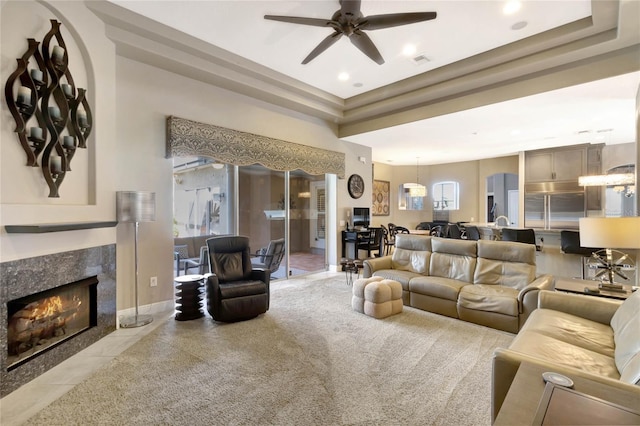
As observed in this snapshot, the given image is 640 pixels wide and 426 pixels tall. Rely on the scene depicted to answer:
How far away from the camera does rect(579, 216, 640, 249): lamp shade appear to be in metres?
2.45

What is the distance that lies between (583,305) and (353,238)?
458 cm

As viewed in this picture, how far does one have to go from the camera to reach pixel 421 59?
4.34 metres

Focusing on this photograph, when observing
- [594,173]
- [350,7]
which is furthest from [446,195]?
[350,7]

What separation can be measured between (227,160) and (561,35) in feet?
15.5

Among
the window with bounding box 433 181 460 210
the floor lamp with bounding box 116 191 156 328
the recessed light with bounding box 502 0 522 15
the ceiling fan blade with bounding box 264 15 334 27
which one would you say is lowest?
the floor lamp with bounding box 116 191 156 328

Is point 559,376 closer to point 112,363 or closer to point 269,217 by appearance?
point 112,363

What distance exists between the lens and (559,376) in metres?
1.40

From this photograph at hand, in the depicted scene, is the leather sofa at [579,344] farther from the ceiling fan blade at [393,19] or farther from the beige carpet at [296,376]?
the ceiling fan blade at [393,19]

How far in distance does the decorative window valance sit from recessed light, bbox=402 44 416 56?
261cm

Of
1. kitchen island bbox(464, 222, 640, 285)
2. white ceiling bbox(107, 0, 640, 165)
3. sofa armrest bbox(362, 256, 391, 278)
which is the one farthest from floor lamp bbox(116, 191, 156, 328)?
kitchen island bbox(464, 222, 640, 285)

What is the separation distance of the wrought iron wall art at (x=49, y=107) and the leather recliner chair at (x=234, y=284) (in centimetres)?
187

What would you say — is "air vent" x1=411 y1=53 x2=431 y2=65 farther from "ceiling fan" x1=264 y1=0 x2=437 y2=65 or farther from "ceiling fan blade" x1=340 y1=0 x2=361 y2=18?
"ceiling fan blade" x1=340 y1=0 x2=361 y2=18

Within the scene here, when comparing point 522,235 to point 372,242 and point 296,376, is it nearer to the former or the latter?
point 372,242

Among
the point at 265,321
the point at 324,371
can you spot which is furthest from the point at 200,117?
the point at 324,371
